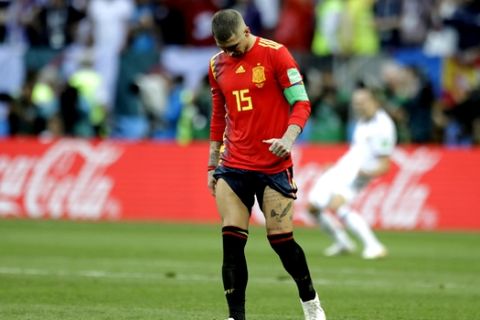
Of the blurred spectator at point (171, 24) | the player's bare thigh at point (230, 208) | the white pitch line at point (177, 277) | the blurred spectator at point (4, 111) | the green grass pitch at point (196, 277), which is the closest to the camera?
the player's bare thigh at point (230, 208)

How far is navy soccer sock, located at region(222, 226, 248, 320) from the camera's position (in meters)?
9.66

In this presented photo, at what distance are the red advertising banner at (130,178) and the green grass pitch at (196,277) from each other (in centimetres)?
142

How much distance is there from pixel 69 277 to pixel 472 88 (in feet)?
40.8

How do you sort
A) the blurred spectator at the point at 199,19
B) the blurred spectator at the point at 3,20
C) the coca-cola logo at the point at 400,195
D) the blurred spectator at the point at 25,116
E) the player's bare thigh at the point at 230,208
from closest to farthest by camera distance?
the player's bare thigh at the point at 230,208 < the coca-cola logo at the point at 400,195 < the blurred spectator at the point at 25,116 < the blurred spectator at the point at 199,19 < the blurred spectator at the point at 3,20

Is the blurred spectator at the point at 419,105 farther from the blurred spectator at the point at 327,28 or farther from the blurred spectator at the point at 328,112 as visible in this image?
the blurred spectator at the point at 327,28

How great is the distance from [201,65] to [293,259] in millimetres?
15847

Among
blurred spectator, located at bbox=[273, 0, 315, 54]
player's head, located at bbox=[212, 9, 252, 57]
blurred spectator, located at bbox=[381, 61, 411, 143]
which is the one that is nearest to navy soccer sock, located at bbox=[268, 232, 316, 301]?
player's head, located at bbox=[212, 9, 252, 57]

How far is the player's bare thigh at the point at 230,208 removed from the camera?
A: 32.0ft

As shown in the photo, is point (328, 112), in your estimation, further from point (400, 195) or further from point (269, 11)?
point (269, 11)

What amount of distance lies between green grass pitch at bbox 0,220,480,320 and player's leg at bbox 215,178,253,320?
1000 millimetres

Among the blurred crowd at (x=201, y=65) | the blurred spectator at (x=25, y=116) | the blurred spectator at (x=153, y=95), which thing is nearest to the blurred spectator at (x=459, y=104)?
the blurred crowd at (x=201, y=65)

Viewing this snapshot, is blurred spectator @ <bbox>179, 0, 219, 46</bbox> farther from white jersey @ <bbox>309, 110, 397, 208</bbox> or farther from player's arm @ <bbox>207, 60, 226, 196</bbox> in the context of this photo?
player's arm @ <bbox>207, 60, 226, 196</bbox>

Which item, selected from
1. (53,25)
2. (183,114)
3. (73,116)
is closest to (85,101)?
(73,116)

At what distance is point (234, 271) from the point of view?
31.9 ft
